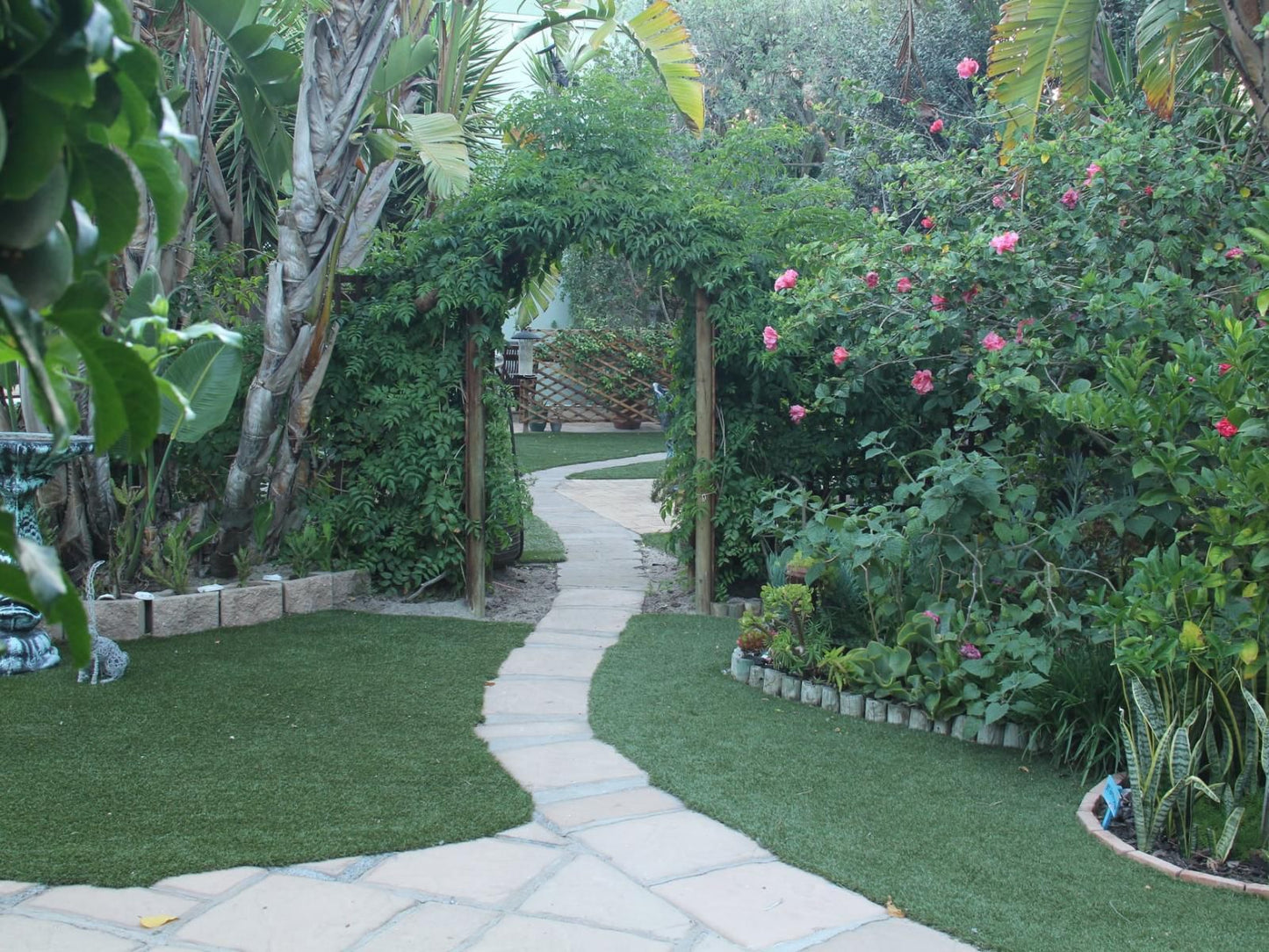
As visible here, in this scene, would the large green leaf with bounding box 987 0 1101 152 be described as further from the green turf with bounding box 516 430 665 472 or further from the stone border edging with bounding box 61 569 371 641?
the green turf with bounding box 516 430 665 472

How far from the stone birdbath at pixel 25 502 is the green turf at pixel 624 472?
31.6ft

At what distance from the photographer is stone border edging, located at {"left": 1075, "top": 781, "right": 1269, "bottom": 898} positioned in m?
3.50

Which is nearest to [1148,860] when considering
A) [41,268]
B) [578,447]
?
[41,268]

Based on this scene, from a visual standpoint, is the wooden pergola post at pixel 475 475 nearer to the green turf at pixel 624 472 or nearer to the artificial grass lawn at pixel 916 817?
the artificial grass lawn at pixel 916 817

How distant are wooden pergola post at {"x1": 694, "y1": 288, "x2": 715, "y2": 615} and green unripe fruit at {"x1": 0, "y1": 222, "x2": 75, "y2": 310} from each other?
22.1 ft

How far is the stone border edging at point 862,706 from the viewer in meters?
4.93

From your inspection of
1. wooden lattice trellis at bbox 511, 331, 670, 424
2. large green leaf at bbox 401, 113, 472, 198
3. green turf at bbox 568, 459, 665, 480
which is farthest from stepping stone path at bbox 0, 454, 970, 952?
wooden lattice trellis at bbox 511, 331, 670, 424

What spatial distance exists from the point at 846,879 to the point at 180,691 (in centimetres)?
356

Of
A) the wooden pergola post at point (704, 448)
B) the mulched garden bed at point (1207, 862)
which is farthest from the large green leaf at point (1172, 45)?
the mulched garden bed at point (1207, 862)

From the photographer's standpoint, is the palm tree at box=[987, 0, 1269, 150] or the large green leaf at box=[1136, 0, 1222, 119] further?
the large green leaf at box=[1136, 0, 1222, 119]

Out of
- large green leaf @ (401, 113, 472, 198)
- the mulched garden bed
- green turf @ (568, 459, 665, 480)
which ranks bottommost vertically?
the mulched garden bed

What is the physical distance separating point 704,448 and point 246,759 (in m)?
3.95

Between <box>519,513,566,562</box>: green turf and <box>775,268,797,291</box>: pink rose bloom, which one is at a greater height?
<box>775,268,797,291</box>: pink rose bloom

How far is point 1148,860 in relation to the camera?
3.71 meters
